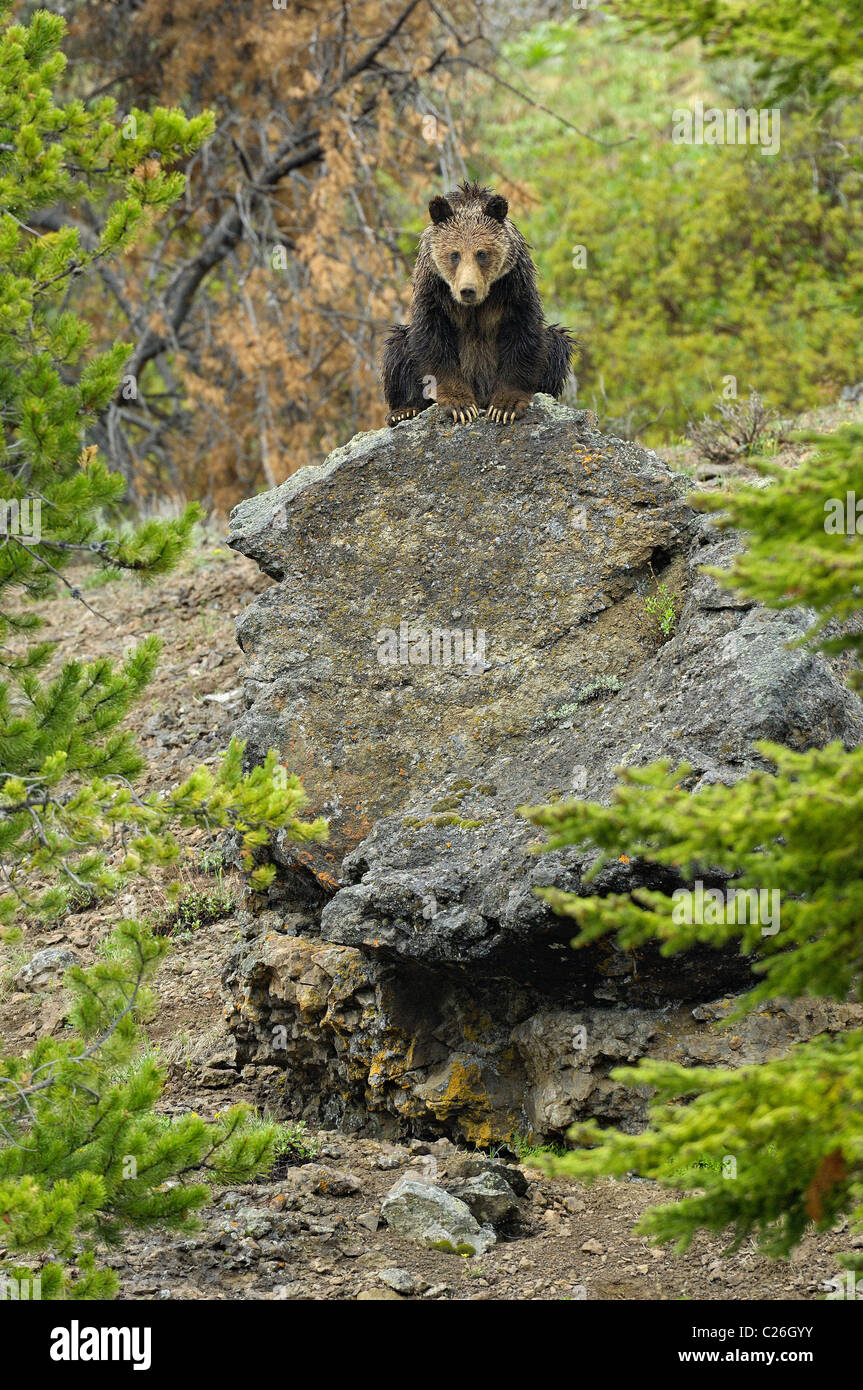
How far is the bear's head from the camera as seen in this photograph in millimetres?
6359

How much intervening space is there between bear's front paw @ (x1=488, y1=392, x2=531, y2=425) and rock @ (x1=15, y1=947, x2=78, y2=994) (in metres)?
3.54

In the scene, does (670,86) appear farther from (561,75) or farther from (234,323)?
(234,323)

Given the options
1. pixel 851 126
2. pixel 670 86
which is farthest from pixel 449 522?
pixel 670 86

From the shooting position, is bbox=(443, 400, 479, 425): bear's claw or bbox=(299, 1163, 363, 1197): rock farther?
bbox=(443, 400, 479, 425): bear's claw

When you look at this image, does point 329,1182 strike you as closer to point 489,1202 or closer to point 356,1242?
point 356,1242

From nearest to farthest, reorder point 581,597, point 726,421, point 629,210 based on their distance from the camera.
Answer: point 581,597 → point 726,421 → point 629,210

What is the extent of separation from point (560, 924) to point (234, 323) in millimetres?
9260

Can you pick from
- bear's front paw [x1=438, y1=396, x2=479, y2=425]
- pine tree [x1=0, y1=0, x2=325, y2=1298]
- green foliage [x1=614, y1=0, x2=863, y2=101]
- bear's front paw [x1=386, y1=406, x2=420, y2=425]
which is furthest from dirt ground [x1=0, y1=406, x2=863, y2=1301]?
green foliage [x1=614, y1=0, x2=863, y2=101]

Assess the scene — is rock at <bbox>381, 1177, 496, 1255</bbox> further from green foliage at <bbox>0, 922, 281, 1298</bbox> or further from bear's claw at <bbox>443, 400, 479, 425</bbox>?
bear's claw at <bbox>443, 400, 479, 425</bbox>

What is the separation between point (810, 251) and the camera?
56.6ft

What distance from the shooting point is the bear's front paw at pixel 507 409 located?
20.3 feet

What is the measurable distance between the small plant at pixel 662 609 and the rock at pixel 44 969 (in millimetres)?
3543

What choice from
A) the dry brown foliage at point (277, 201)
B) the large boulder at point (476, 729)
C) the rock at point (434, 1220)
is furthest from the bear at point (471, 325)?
the dry brown foliage at point (277, 201)

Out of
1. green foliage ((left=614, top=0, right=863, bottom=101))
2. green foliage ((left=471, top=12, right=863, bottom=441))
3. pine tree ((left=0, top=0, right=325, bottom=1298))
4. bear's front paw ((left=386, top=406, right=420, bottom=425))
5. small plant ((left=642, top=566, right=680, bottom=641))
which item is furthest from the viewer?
green foliage ((left=471, top=12, right=863, bottom=441))
